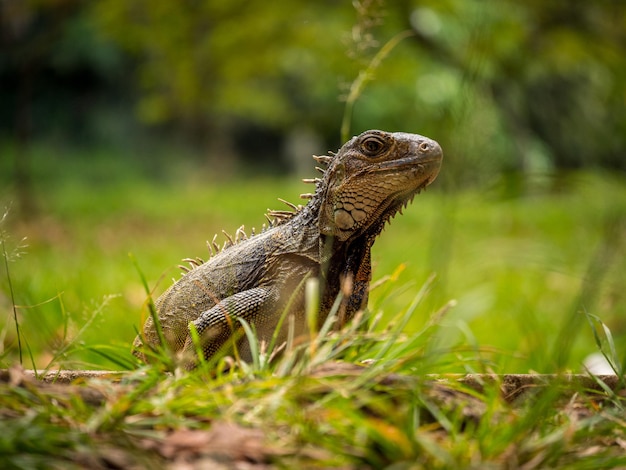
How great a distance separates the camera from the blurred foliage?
12.5 ft

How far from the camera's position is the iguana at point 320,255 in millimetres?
2973

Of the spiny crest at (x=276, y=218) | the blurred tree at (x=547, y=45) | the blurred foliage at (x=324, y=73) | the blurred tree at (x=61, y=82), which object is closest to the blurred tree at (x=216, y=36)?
the blurred foliage at (x=324, y=73)

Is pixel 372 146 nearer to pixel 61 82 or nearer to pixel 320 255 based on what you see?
pixel 320 255

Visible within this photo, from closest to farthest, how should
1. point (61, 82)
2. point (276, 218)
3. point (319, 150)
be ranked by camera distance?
point (276, 218) → point (61, 82) → point (319, 150)

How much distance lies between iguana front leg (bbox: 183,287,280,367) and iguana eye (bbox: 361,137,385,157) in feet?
2.26

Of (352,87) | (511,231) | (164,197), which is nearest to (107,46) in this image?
(164,197)

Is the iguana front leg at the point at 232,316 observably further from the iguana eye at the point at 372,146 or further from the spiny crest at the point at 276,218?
the iguana eye at the point at 372,146

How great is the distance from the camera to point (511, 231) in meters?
10.6

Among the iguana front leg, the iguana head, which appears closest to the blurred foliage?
the iguana head

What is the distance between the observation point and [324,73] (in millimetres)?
20812

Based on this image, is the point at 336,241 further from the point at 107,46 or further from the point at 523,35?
the point at 107,46

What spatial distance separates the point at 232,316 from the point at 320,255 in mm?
462

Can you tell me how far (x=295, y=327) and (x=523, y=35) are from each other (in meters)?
10.6

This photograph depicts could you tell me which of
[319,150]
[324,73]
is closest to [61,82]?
[324,73]
